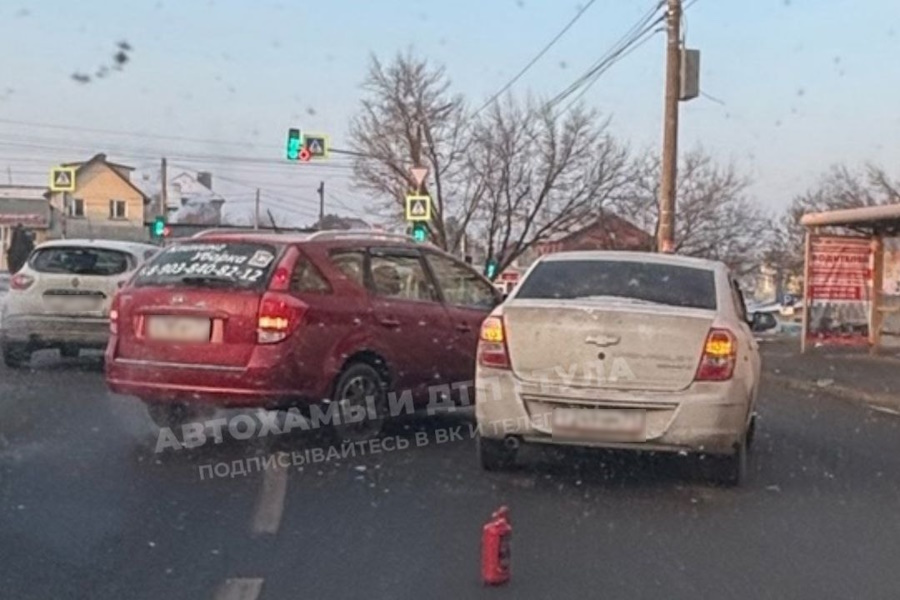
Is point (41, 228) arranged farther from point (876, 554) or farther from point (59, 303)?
point (876, 554)

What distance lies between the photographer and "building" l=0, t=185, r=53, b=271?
69938 millimetres

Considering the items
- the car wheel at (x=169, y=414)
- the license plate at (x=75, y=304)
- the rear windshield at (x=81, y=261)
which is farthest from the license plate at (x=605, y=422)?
the rear windshield at (x=81, y=261)

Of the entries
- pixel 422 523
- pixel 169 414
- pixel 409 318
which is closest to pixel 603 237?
pixel 409 318

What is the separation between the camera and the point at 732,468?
306 inches

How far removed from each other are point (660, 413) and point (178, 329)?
3.33 meters

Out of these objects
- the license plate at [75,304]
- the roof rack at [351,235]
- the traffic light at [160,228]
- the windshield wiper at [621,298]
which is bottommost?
the license plate at [75,304]

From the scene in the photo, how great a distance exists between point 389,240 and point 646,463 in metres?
2.67

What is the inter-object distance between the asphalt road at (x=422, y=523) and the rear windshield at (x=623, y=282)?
1.16m

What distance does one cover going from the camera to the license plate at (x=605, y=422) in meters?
7.34

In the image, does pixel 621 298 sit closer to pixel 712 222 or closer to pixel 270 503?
pixel 270 503

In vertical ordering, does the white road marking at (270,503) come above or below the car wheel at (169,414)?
below

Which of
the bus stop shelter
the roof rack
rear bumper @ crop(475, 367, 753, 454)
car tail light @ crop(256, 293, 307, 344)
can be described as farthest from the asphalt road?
the bus stop shelter

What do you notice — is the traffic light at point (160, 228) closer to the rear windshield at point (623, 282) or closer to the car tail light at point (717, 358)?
the rear windshield at point (623, 282)

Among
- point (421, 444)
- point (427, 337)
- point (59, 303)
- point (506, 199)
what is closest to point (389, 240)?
point (427, 337)
